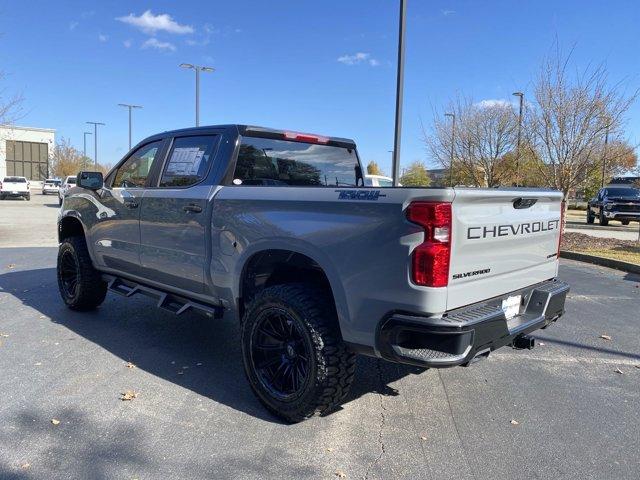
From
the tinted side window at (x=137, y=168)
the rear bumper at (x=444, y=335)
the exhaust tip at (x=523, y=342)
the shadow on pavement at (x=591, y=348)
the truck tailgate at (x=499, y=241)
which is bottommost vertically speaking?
the shadow on pavement at (x=591, y=348)

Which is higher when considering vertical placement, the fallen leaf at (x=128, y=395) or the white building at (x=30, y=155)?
the white building at (x=30, y=155)

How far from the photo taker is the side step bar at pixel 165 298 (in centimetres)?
410

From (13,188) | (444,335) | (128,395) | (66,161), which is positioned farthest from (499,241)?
(66,161)

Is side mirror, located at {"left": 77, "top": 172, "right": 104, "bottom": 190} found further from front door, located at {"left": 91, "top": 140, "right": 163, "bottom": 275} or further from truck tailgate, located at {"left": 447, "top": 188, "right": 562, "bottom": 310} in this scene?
truck tailgate, located at {"left": 447, "top": 188, "right": 562, "bottom": 310}

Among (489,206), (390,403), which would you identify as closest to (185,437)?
(390,403)

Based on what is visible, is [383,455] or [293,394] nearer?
[383,455]

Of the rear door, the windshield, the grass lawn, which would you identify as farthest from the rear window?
the windshield

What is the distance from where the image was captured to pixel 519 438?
3213 mm

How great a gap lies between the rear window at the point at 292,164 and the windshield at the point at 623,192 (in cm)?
1958

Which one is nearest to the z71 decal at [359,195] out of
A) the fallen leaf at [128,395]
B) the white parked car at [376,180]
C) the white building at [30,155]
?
the fallen leaf at [128,395]

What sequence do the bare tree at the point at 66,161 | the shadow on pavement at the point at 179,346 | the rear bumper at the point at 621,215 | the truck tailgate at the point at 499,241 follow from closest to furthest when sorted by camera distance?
1. the truck tailgate at the point at 499,241
2. the shadow on pavement at the point at 179,346
3. the rear bumper at the point at 621,215
4. the bare tree at the point at 66,161

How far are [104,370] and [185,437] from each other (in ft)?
4.62

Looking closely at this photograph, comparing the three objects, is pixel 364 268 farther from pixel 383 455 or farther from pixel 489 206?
pixel 383 455

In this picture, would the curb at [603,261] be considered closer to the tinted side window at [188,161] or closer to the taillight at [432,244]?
the taillight at [432,244]
